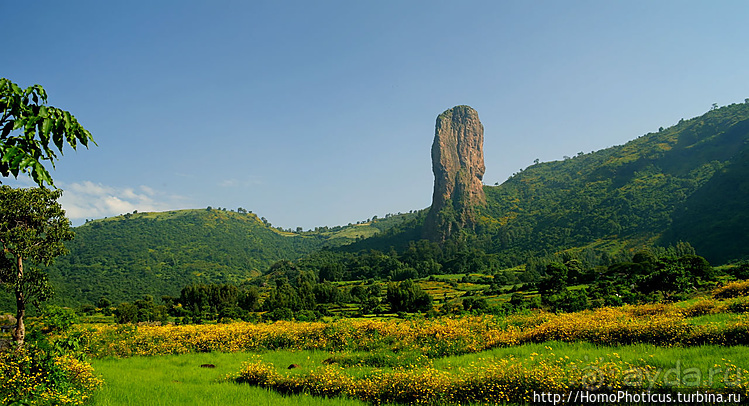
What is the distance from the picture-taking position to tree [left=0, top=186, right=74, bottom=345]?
21000 millimetres

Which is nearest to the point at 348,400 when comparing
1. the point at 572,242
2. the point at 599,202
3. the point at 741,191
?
the point at 741,191

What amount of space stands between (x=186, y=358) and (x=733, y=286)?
26.7 m

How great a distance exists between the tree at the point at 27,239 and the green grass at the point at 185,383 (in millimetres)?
7642

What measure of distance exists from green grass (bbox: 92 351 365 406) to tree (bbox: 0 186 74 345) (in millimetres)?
7642

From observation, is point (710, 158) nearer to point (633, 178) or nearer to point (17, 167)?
point (633, 178)

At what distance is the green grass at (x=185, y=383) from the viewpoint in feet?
32.8

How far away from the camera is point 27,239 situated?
2153 cm

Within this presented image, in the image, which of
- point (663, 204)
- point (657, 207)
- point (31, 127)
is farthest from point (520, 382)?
point (663, 204)

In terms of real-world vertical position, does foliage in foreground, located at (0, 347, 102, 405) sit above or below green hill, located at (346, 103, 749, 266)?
below

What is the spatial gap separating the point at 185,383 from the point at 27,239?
52.9 feet

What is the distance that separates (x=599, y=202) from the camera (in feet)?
538

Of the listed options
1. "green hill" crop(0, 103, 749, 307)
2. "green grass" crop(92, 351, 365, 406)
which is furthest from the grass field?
"green hill" crop(0, 103, 749, 307)

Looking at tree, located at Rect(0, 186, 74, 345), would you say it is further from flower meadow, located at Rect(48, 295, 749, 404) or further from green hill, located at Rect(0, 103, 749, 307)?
green hill, located at Rect(0, 103, 749, 307)

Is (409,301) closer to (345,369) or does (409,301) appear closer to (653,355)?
(345,369)
